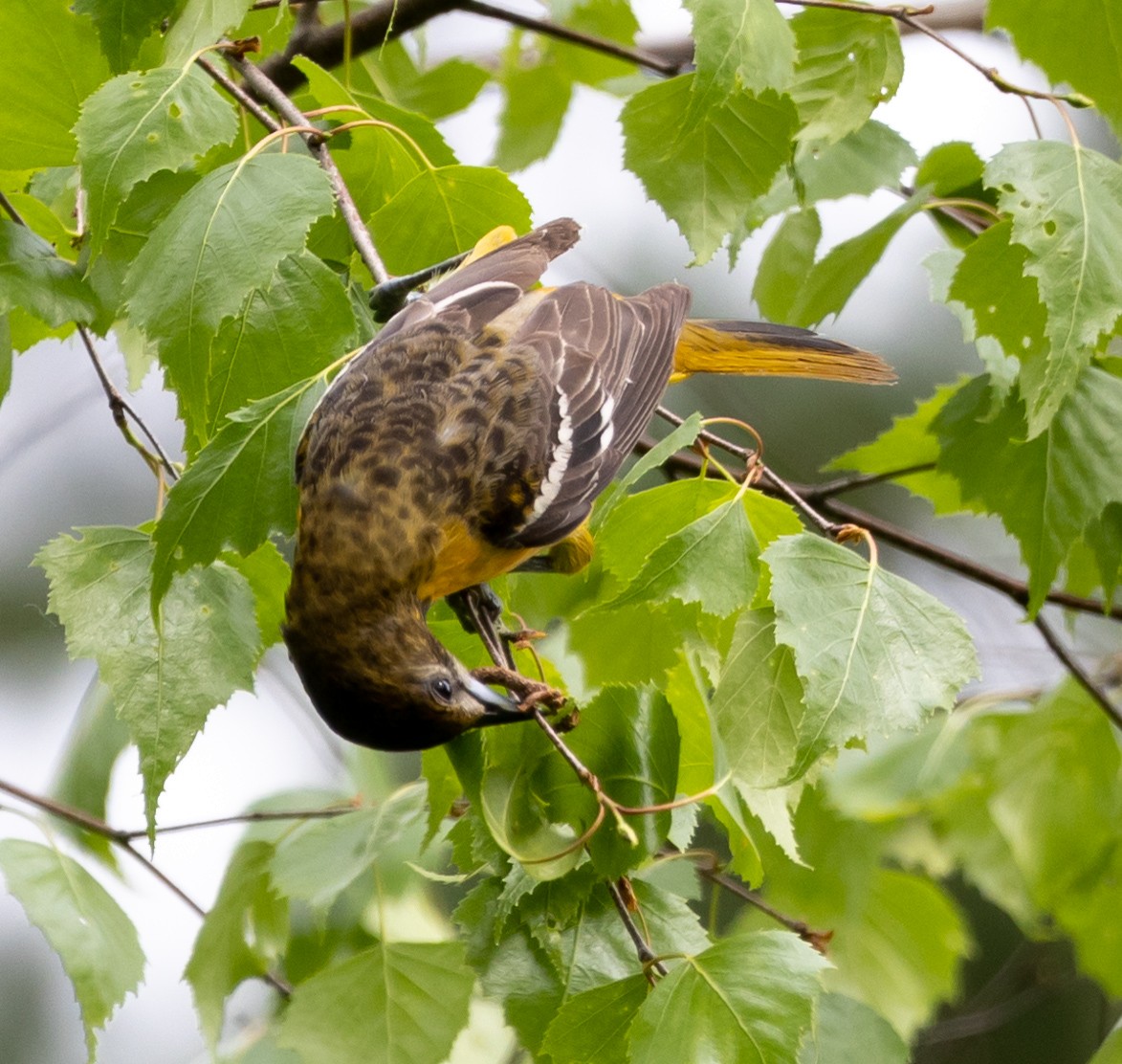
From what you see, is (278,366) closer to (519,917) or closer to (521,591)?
(519,917)

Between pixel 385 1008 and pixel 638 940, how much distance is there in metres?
0.65

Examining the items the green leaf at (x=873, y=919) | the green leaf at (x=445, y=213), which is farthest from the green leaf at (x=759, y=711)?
the green leaf at (x=873, y=919)

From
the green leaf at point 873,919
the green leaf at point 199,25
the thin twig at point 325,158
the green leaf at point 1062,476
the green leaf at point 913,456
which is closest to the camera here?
the green leaf at point 199,25

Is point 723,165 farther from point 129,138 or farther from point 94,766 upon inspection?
point 94,766

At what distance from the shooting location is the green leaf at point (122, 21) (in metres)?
1.79

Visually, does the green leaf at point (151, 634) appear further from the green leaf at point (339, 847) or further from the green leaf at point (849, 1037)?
the green leaf at point (849, 1037)

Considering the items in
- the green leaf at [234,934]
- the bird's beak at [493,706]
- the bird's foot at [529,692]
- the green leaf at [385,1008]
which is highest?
the bird's foot at [529,692]

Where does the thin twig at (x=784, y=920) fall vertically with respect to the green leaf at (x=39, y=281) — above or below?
below

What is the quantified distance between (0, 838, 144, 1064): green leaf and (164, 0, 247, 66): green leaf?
123cm

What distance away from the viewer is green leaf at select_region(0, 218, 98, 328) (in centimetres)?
193

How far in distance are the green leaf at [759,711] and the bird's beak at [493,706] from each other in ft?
0.85

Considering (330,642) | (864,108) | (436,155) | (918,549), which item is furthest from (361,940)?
(864,108)

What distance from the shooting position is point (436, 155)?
7.21 ft

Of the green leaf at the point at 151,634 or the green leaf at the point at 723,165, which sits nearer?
the green leaf at the point at 151,634
